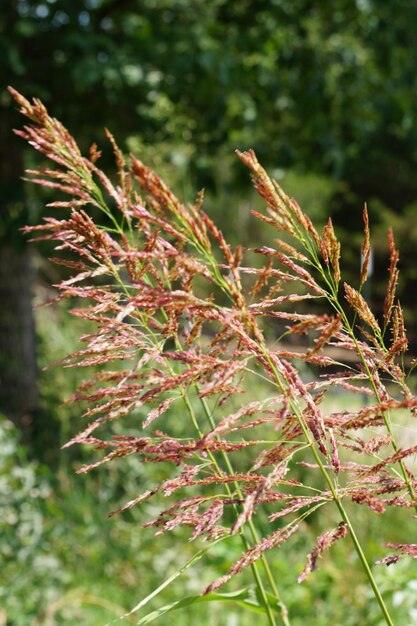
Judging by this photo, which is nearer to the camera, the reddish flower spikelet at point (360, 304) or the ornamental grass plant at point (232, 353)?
the ornamental grass plant at point (232, 353)

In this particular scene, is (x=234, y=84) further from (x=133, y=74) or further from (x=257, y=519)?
(x=257, y=519)

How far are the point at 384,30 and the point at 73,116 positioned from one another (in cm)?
264

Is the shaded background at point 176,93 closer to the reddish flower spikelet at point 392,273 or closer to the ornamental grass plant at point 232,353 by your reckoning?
the ornamental grass plant at point 232,353

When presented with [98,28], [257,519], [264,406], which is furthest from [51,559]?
[98,28]

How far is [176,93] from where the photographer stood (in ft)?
19.1

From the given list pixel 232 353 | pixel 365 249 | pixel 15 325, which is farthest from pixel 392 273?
pixel 15 325

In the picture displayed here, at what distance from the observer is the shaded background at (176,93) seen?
5484 mm

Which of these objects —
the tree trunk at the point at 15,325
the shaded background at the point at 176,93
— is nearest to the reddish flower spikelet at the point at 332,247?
the shaded background at the point at 176,93

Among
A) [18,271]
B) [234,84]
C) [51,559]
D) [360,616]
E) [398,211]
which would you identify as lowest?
[398,211]

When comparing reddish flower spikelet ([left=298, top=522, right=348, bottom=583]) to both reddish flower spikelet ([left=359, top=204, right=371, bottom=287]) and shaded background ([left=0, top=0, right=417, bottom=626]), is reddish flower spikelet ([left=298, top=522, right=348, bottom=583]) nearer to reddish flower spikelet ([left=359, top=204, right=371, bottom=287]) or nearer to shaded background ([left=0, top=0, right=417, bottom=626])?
reddish flower spikelet ([left=359, top=204, right=371, bottom=287])

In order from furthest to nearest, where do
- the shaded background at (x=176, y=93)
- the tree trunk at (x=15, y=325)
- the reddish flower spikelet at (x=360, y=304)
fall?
1. the tree trunk at (x=15, y=325)
2. the shaded background at (x=176, y=93)
3. the reddish flower spikelet at (x=360, y=304)

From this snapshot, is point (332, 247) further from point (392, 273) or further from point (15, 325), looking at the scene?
point (15, 325)

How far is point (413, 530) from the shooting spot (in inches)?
166

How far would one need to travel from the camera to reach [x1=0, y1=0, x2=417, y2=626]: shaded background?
5.48 meters
